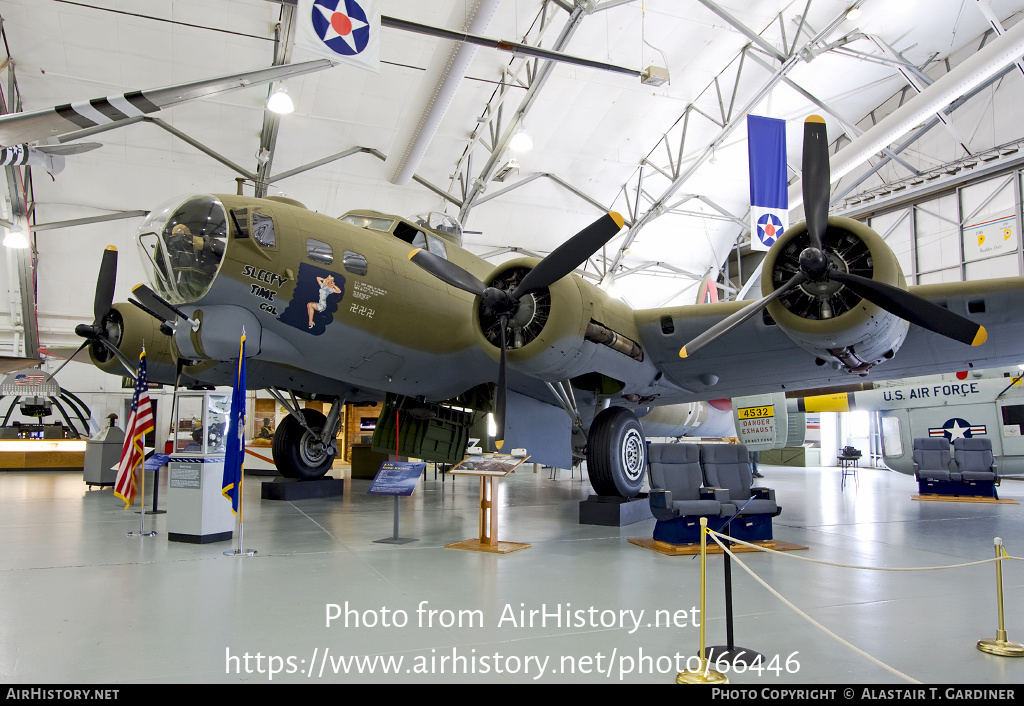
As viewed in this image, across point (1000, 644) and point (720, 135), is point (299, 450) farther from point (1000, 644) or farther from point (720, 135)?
point (720, 135)

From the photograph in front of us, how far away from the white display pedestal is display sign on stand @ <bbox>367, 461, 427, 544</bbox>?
181cm

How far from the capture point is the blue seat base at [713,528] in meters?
6.95

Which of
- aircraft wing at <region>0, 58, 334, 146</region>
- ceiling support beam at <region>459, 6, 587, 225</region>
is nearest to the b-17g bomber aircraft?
aircraft wing at <region>0, 58, 334, 146</region>

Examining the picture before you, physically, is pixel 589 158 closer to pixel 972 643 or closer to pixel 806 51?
pixel 806 51

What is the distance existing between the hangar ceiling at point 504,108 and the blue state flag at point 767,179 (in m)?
2.51

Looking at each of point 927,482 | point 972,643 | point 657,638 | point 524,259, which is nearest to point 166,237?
point 524,259

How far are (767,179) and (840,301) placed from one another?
10.6 meters

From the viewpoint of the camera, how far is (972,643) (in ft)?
12.5

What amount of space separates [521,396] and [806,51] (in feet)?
45.4

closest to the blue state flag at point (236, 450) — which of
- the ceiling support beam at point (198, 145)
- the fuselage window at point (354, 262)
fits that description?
the fuselage window at point (354, 262)

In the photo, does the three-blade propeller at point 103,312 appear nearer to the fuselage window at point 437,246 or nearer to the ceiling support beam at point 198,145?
the fuselage window at point 437,246

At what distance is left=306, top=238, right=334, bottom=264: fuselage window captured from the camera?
792cm

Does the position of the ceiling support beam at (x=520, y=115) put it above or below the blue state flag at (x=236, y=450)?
above

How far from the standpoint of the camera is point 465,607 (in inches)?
182
